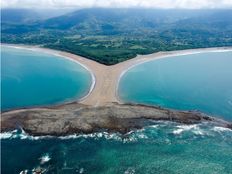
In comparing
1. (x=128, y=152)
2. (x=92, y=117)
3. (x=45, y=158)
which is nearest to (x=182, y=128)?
(x=128, y=152)

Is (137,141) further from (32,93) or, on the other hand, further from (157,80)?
(157,80)

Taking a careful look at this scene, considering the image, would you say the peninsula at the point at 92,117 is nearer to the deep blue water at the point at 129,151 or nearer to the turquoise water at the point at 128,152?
the deep blue water at the point at 129,151

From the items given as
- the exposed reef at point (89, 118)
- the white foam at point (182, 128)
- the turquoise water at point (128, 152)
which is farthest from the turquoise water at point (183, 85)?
the turquoise water at point (128, 152)

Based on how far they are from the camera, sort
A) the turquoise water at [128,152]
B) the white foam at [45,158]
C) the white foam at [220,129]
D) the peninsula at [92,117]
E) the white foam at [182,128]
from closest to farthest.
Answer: the turquoise water at [128,152] → the white foam at [45,158] → the peninsula at [92,117] → the white foam at [182,128] → the white foam at [220,129]

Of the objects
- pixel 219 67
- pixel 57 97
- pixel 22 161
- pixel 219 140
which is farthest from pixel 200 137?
pixel 219 67

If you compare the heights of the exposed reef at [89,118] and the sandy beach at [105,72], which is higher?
the sandy beach at [105,72]

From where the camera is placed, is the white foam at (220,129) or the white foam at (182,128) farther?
the white foam at (220,129)
